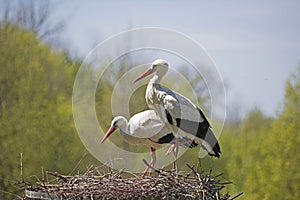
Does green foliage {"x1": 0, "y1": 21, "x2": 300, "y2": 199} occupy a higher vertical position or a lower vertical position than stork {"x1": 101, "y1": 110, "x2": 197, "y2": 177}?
higher

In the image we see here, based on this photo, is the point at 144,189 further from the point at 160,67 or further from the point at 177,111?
the point at 160,67

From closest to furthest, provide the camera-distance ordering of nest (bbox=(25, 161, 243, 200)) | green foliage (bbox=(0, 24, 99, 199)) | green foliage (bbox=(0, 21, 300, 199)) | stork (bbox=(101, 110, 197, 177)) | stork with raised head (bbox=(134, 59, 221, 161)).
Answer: nest (bbox=(25, 161, 243, 200)), stork with raised head (bbox=(134, 59, 221, 161)), stork (bbox=(101, 110, 197, 177)), green foliage (bbox=(0, 21, 300, 199)), green foliage (bbox=(0, 24, 99, 199))

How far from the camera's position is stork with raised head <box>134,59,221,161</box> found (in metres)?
7.07

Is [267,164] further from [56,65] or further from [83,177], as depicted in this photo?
[83,177]

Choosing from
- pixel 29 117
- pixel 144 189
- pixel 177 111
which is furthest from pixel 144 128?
pixel 29 117

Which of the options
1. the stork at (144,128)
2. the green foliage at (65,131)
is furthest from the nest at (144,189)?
the green foliage at (65,131)

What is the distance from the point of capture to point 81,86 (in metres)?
14.1

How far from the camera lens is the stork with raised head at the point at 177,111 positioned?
278 inches

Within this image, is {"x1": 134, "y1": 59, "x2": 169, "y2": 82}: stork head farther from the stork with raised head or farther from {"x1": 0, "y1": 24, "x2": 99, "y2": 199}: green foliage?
{"x1": 0, "y1": 24, "x2": 99, "y2": 199}: green foliage

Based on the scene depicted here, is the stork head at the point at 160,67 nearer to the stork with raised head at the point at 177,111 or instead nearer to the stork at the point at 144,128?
the stork with raised head at the point at 177,111

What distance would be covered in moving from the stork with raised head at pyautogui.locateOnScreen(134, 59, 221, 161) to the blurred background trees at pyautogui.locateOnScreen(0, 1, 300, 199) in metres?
7.28

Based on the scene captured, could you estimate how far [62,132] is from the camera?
55.6 feet

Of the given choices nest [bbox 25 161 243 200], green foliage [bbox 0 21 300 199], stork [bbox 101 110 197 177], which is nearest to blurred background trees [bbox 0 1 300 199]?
green foliage [bbox 0 21 300 199]

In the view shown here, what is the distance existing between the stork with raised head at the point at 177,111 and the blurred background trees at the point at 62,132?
7.28 meters
